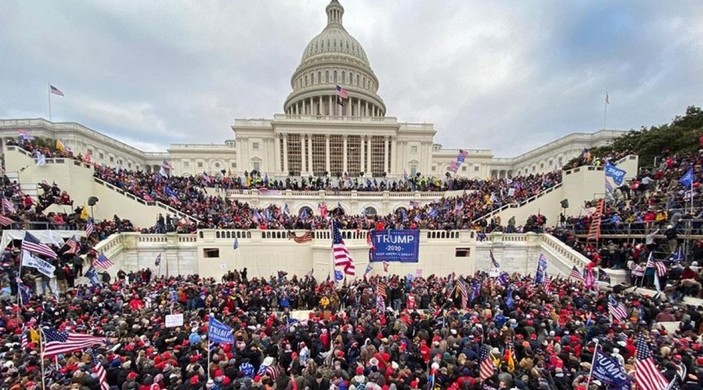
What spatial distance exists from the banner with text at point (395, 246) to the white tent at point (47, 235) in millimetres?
15845

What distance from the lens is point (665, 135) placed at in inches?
1336

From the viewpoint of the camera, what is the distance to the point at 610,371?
5.56m

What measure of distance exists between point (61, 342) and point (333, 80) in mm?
68287

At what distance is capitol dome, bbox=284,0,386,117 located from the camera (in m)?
66.6

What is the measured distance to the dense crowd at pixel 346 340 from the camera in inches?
252

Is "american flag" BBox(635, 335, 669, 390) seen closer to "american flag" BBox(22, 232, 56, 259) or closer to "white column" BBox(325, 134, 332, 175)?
"american flag" BBox(22, 232, 56, 259)

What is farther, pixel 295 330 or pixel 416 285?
pixel 416 285

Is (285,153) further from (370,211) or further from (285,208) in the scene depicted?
(370,211)

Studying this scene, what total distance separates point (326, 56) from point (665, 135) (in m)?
60.6

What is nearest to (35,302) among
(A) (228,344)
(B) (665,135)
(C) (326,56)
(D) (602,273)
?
(A) (228,344)

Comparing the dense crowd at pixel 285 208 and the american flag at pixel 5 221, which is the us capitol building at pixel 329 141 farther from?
the american flag at pixel 5 221

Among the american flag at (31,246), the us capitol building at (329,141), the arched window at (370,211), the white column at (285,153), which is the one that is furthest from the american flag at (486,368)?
the white column at (285,153)

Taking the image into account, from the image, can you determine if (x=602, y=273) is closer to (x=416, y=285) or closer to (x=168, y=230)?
(x=416, y=285)

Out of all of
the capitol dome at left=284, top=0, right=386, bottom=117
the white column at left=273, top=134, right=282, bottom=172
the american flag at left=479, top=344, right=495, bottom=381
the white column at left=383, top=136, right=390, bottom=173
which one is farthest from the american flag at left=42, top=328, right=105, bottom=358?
the capitol dome at left=284, top=0, right=386, bottom=117
